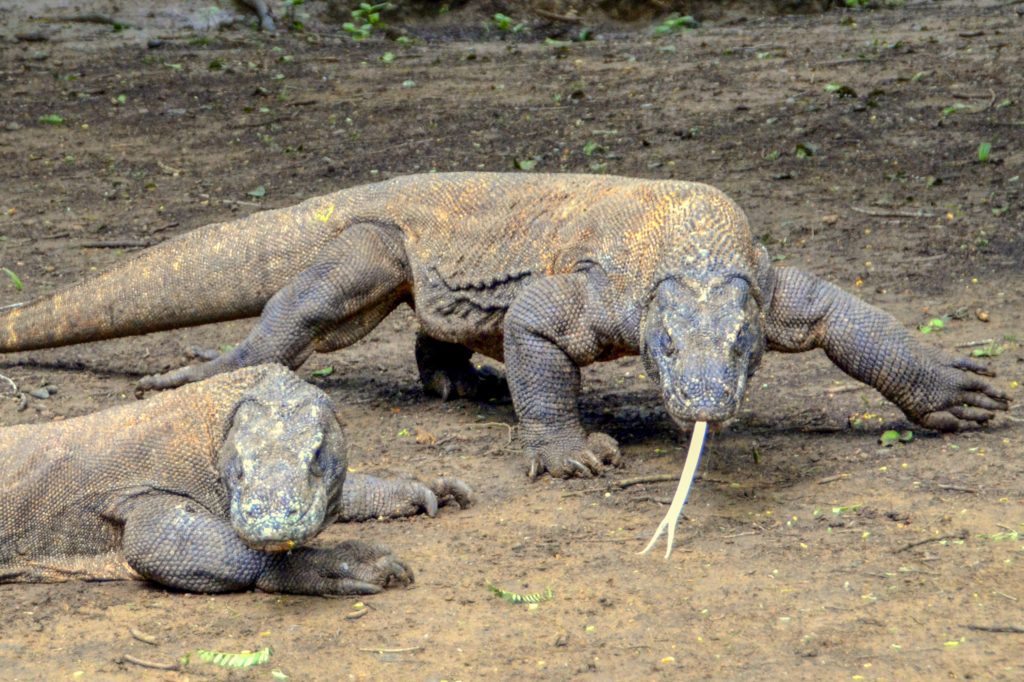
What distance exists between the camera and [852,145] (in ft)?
30.4

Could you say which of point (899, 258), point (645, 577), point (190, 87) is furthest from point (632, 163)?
point (645, 577)

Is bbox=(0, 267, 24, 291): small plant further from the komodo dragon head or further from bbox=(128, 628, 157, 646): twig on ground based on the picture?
bbox=(128, 628, 157, 646): twig on ground

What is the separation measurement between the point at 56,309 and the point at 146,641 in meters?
3.28

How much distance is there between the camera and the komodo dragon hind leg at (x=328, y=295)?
577 centimetres

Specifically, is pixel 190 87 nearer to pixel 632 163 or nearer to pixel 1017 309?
pixel 632 163

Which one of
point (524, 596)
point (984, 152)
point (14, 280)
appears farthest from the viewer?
point (984, 152)

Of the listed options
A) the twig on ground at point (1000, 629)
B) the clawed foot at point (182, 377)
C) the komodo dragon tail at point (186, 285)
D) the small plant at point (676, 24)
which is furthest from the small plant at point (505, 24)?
the twig on ground at point (1000, 629)

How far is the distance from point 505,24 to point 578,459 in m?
11.1

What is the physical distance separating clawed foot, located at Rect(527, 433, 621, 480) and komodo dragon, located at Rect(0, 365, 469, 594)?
743 millimetres

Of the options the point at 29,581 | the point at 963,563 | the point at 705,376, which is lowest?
the point at 29,581

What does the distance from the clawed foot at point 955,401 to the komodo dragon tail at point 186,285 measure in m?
2.76

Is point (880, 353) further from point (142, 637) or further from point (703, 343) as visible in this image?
point (142, 637)

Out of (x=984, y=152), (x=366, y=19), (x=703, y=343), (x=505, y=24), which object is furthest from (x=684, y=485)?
(x=366, y=19)

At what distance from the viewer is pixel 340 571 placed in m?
3.64
